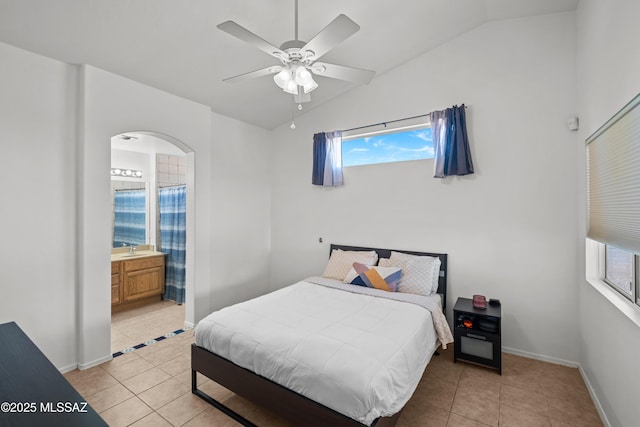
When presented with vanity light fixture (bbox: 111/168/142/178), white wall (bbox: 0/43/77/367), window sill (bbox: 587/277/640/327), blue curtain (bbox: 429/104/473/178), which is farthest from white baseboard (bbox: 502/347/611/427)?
vanity light fixture (bbox: 111/168/142/178)

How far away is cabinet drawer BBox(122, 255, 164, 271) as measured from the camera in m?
4.25

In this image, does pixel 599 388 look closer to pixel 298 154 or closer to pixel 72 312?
pixel 298 154

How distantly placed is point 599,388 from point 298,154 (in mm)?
4014

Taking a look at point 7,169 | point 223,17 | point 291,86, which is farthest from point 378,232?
point 7,169

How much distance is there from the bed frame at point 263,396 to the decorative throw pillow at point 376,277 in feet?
4.20

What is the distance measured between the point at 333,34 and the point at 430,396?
2717 millimetres

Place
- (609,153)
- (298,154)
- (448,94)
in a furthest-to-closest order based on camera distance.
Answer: (298,154) < (448,94) < (609,153)

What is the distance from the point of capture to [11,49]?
2.41m

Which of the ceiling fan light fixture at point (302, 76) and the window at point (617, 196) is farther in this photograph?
the ceiling fan light fixture at point (302, 76)

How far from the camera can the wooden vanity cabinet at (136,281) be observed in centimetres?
412

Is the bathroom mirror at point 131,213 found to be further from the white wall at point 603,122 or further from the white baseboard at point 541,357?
the white wall at point 603,122

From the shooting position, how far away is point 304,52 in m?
1.97

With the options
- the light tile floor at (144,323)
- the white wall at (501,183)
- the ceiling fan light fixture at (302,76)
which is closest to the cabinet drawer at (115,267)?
the light tile floor at (144,323)

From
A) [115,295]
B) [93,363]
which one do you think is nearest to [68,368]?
[93,363]
